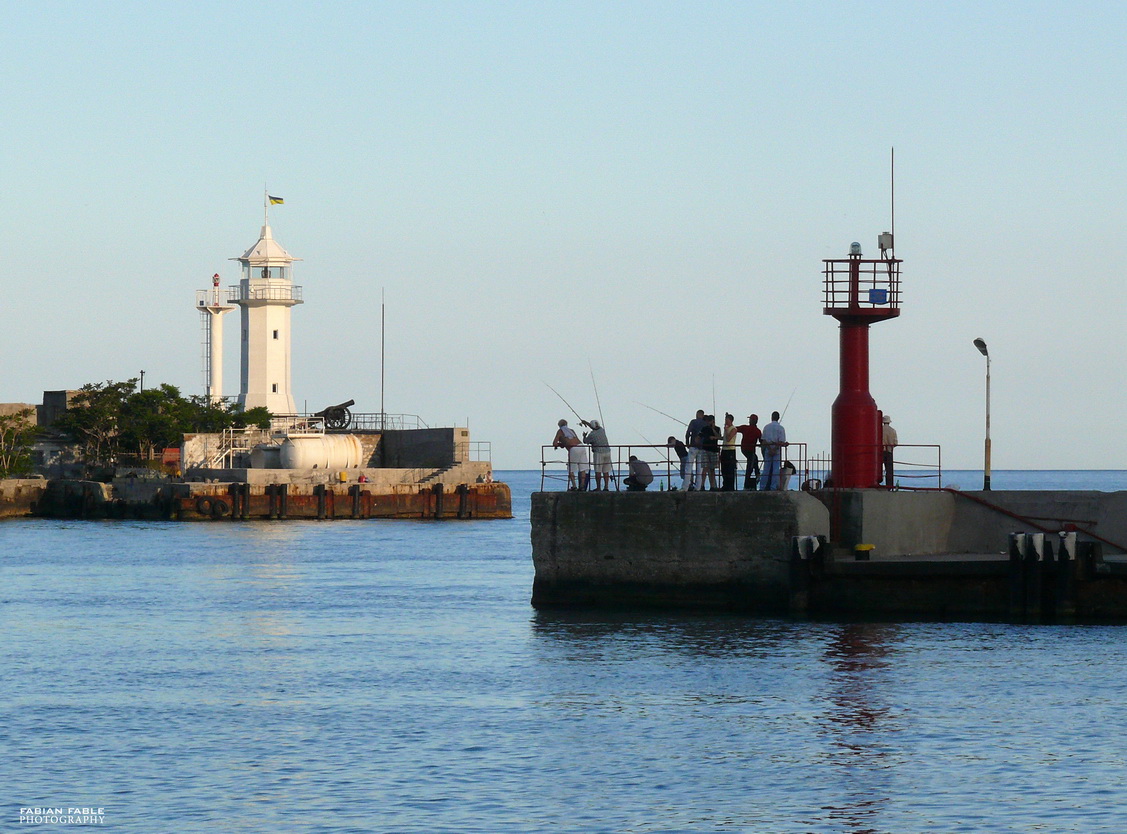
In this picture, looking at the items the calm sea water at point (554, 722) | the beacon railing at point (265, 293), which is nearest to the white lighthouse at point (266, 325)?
the beacon railing at point (265, 293)

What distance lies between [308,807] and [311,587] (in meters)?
25.2

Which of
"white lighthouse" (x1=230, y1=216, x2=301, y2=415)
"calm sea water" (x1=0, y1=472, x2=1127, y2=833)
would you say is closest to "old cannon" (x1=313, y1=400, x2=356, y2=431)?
"white lighthouse" (x1=230, y1=216, x2=301, y2=415)

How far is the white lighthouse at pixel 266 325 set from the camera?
90.4m

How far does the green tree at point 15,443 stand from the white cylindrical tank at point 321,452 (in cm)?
1838

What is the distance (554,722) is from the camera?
70.0ft

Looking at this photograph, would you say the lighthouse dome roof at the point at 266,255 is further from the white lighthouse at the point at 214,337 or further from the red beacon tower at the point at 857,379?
the red beacon tower at the point at 857,379

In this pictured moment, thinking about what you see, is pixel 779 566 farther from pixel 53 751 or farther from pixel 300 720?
pixel 53 751

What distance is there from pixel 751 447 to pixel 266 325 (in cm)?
6338

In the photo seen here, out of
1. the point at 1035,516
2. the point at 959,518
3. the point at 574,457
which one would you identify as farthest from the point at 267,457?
the point at 1035,516

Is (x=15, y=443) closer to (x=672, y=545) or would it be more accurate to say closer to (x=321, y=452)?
(x=321, y=452)

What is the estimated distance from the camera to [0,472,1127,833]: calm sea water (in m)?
16.9

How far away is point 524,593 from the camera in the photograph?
39.8 metres

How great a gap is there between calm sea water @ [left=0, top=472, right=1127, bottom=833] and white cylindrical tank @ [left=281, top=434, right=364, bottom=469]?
145ft

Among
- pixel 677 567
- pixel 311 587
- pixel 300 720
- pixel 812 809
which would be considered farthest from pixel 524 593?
pixel 812 809
